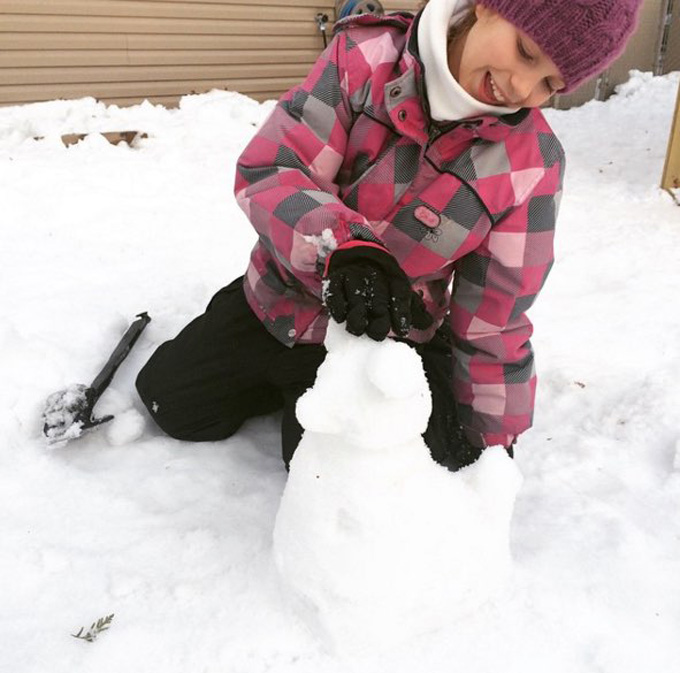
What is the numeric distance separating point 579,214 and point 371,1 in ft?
9.07

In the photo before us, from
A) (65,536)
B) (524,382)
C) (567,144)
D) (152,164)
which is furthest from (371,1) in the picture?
(65,536)

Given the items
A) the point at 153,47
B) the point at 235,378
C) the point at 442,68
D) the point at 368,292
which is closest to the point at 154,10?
the point at 153,47

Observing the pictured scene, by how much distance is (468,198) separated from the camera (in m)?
1.61

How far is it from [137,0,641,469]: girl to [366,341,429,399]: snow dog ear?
0.23ft

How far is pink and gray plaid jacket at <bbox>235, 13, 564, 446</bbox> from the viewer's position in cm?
156

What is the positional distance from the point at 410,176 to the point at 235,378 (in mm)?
756

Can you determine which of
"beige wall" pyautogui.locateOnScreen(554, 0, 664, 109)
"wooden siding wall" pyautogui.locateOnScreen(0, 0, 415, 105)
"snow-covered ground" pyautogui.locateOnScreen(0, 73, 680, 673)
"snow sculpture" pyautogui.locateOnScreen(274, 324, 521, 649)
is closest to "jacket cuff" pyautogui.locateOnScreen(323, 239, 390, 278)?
"snow sculpture" pyautogui.locateOnScreen(274, 324, 521, 649)

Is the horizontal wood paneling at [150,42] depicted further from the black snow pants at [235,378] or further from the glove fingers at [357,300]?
the glove fingers at [357,300]

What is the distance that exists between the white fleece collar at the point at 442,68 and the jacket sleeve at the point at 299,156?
0.17 metres

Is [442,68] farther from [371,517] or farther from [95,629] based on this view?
[95,629]

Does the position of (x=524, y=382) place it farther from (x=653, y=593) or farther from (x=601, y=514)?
(x=653, y=593)

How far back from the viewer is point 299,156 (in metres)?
1.63

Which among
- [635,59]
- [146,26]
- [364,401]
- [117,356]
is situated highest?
[364,401]

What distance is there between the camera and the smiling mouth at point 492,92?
1422 millimetres
